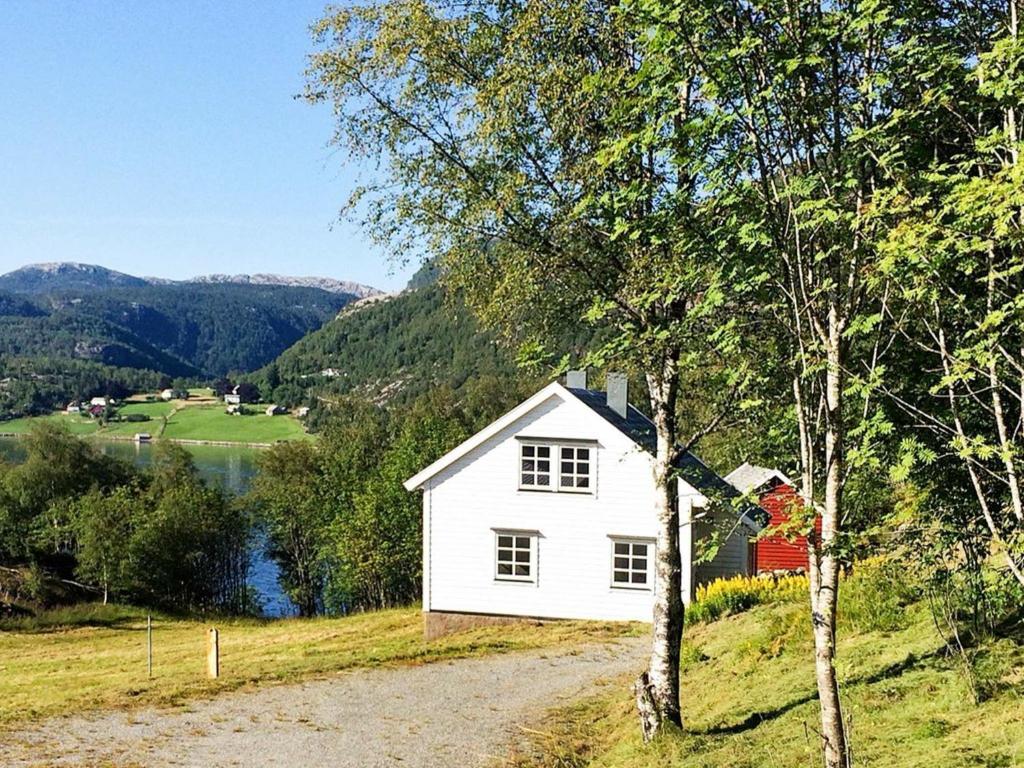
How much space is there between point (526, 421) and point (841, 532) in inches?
775

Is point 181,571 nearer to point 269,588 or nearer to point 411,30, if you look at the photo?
point 269,588

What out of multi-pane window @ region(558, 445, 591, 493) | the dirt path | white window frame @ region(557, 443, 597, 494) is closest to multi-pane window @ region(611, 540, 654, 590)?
white window frame @ region(557, 443, 597, 494)

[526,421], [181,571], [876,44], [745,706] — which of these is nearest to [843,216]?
[876,44]

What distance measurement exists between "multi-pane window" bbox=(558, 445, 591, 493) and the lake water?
135ft

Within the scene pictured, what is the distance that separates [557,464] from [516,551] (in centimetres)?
291

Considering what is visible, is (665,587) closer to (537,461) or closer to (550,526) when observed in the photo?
(550,526)

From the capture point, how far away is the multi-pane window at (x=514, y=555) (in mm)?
26562

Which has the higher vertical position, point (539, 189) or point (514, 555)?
point (539, 189)

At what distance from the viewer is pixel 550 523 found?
86.8 ft

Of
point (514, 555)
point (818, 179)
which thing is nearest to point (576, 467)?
point (514, 555)

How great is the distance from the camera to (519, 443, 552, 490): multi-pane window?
26.6 metres

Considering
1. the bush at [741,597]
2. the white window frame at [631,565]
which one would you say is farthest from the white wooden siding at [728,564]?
the bush at [741,597]

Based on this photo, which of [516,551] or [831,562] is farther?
[516,551]

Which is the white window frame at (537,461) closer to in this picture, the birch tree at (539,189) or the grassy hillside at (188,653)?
the grassy hillside at (188,653)
